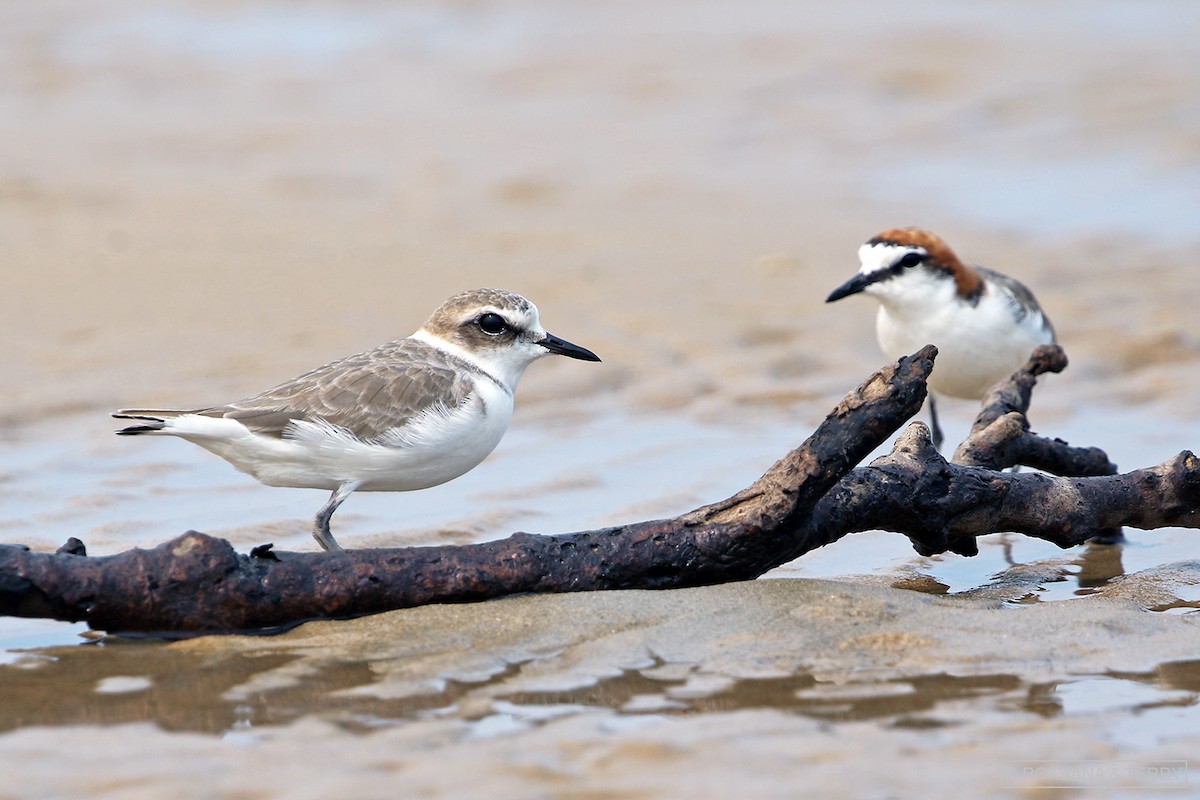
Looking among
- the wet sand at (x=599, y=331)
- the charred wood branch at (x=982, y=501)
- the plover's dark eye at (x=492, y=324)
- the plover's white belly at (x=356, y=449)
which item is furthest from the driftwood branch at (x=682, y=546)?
the plover's dark eye at (x=492, y=324)

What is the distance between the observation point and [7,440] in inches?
316

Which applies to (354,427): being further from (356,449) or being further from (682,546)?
(682,546)

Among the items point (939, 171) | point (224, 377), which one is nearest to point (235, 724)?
point (224, 377)

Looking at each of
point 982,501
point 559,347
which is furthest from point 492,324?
point 982,501

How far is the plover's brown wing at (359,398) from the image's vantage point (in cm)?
585

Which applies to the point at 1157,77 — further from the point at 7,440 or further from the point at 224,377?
the point at 7,440

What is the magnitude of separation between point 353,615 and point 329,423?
121 cm

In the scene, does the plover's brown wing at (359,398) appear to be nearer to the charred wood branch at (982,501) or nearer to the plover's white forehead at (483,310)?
the plover's white forehead at (483,310)

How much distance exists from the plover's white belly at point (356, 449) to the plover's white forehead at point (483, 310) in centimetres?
67

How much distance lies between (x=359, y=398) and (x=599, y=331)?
415cm

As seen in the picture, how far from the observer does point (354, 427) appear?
5887 mm

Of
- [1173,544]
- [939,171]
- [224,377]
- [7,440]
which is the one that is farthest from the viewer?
[939,171]

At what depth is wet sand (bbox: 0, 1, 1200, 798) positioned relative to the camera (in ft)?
13.3

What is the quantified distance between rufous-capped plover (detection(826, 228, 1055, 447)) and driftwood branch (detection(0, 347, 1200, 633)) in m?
2.85
